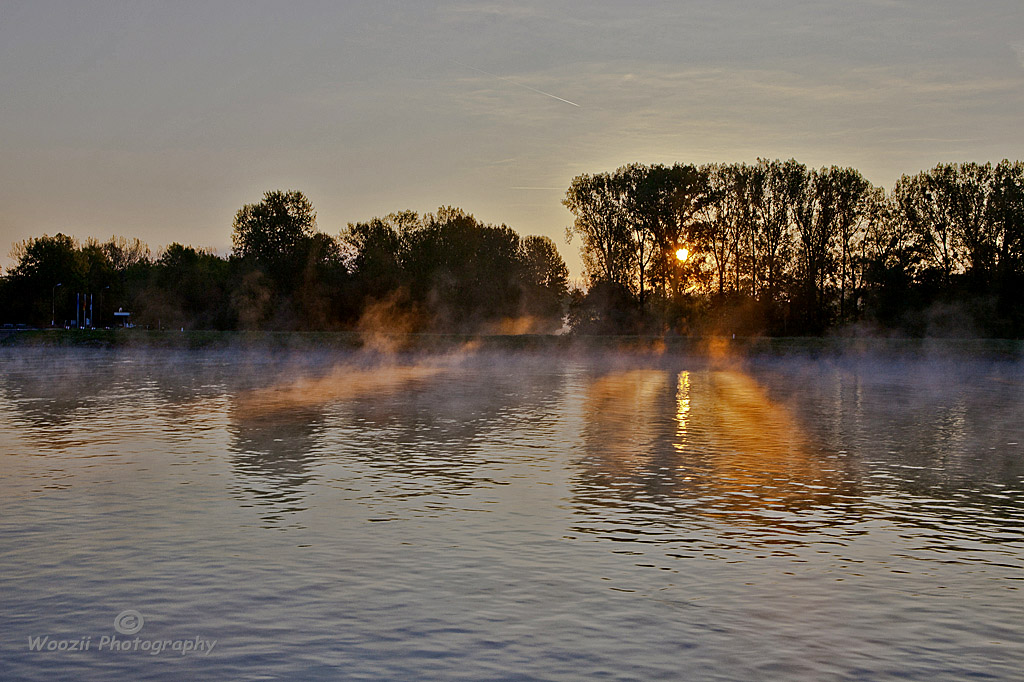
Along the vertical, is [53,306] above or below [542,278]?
below

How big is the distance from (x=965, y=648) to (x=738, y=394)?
25.6 m

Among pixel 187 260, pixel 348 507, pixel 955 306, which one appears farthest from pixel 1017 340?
pixel 187 260

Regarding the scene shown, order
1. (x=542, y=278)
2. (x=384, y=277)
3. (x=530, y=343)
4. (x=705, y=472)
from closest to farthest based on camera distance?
(x=705, y=472) → (x=530, y=343) → (x=384, y=277) → (x=542, y=278)

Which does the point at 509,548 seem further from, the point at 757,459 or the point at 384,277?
the point at 384,277

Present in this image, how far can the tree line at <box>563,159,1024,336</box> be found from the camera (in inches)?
2564

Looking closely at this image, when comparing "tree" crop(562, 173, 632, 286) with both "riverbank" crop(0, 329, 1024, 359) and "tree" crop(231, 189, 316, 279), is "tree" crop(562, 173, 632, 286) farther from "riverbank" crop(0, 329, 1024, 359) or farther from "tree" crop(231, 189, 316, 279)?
"tree" crop(231, 189, 316, 279)

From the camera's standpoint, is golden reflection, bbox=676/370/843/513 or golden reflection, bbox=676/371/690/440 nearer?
golden reflection, bbox=676/370/843/513

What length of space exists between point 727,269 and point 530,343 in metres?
14.0

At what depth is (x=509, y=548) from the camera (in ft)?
34.0

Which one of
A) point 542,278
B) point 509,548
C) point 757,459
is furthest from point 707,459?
point 542,278

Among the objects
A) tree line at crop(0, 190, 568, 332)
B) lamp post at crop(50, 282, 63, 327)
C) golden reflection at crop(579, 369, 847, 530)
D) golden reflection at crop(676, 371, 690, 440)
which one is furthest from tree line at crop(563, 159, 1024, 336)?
lamp post at crop(50, 282, 63, 327)

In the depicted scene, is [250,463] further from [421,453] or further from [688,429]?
[688,429]

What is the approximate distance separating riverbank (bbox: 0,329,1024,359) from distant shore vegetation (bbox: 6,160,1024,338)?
2391 millimetres

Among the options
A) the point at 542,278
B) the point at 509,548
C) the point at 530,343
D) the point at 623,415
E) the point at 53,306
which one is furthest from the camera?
the point at 53,306
